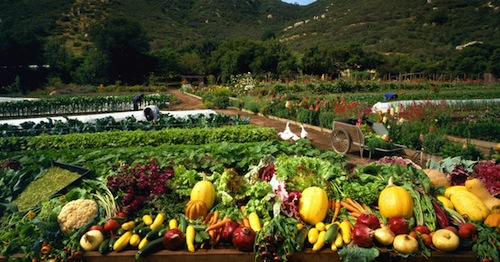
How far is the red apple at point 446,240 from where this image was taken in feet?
10.6

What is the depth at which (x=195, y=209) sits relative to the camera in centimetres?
385

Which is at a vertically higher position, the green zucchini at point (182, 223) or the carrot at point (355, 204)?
the carrot at point (355, 204)

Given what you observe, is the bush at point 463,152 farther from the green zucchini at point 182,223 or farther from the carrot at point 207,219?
the green zucchini at point 182,223

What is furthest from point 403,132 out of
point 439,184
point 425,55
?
point 425,55

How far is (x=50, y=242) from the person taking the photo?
3449 mm

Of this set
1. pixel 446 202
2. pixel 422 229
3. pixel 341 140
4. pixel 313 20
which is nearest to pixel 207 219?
pixel 422 229

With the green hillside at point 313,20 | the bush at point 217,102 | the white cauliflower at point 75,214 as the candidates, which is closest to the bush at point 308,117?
the bush at point 217,102

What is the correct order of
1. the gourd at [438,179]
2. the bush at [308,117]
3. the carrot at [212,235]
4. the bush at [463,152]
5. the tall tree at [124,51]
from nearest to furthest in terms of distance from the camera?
the carrot at [212,235], the gourd at [438,179], the bush at [463,152], the bush at [308,117], the tall tree at [124,51]

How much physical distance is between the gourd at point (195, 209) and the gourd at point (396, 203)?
79.4 inches

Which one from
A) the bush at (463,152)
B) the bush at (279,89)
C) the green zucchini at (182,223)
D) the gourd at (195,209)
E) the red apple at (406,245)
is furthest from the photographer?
the bush at (279,89)

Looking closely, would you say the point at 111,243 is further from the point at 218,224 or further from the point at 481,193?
the point at 481,193

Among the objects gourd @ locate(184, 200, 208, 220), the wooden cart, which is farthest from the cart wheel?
gourd @ locate(184, 200, 208, 220)

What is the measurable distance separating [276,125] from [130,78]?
3833 centimetres

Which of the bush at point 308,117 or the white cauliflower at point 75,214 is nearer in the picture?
the white cauliflower at point 75,214
